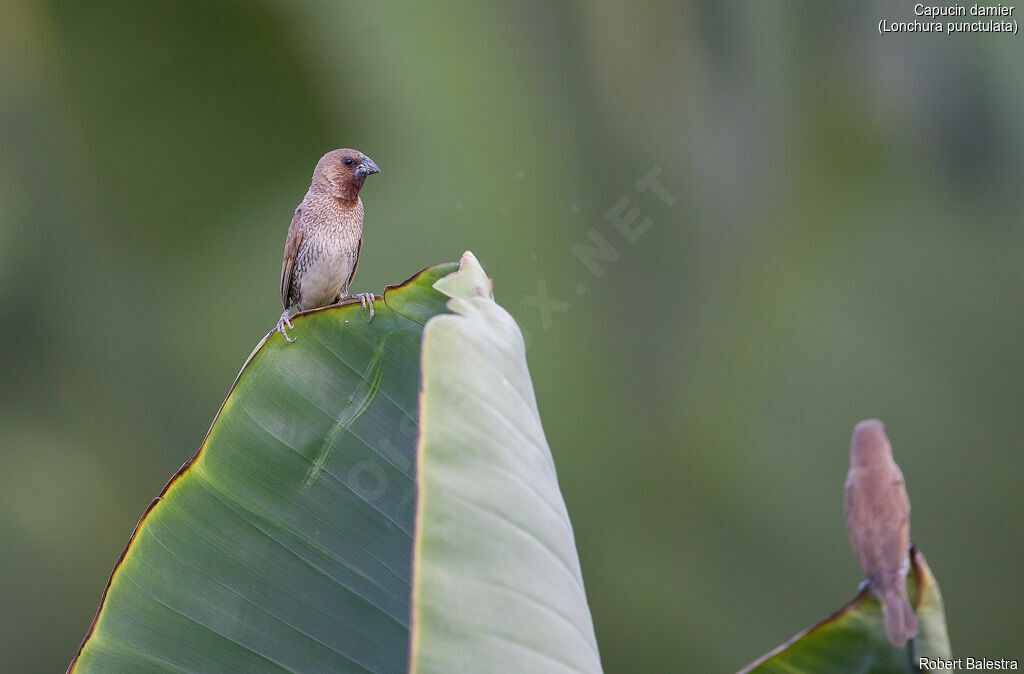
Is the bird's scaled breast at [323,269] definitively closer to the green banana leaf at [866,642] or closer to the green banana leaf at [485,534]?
the green banana leaf at [485,534]

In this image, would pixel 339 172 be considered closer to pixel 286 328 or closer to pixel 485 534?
pixel 286 328

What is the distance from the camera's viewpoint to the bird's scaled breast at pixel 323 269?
62 cm

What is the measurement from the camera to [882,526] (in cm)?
31

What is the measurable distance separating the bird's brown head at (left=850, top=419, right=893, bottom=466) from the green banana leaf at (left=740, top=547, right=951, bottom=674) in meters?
0.04

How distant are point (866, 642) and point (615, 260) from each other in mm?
1156

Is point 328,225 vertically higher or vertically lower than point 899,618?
higher

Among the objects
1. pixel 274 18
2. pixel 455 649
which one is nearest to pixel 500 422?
pixel 455 649

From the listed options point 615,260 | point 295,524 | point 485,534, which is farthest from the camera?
point 615,260

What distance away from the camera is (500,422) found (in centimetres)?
30

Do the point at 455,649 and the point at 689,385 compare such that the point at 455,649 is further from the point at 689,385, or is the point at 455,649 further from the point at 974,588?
the point at 974,588

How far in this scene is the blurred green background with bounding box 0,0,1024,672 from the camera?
1.31 meters

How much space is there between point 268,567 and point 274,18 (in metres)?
0.98

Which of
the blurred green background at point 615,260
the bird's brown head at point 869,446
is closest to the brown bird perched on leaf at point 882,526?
the bird's brown head at point 869,446

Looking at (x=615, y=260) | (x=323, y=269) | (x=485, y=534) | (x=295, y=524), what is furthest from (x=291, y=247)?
(x=615, y=260)
